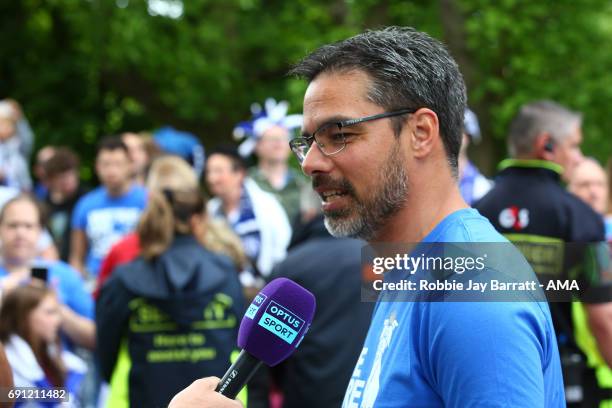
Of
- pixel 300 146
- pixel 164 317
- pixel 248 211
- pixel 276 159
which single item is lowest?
pixel 300 146

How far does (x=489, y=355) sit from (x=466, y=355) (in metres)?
0.05

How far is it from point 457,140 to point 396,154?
188mm

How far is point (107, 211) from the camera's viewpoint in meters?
8.20

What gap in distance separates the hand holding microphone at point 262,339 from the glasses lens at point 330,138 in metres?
0.35

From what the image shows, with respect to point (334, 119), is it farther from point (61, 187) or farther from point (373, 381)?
point (61, 187)

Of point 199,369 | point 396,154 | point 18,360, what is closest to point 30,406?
point 18,360

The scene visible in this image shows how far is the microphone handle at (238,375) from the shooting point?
7.25ft

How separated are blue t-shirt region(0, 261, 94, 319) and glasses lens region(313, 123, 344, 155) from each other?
12.2 feet

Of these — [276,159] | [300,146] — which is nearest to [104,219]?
[276,159]

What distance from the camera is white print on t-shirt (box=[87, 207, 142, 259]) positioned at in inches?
319

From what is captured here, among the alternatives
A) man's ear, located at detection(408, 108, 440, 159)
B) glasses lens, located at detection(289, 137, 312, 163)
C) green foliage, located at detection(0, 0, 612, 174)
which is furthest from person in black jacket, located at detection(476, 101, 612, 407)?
green foliage, located at detection(0, 0, 612, 174)

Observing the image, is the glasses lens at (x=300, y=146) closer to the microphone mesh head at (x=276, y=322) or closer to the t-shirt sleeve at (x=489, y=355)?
the microphone mesh head at (x=276, y=322)

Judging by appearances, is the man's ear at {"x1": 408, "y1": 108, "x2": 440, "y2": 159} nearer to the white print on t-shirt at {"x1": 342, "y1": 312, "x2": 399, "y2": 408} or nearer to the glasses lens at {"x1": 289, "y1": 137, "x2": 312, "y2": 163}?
the glasses lens at {"x1": 289, "y1": 137, "x2": 312, "y2": 163}

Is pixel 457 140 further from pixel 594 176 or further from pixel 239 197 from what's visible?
pixel 239 197
